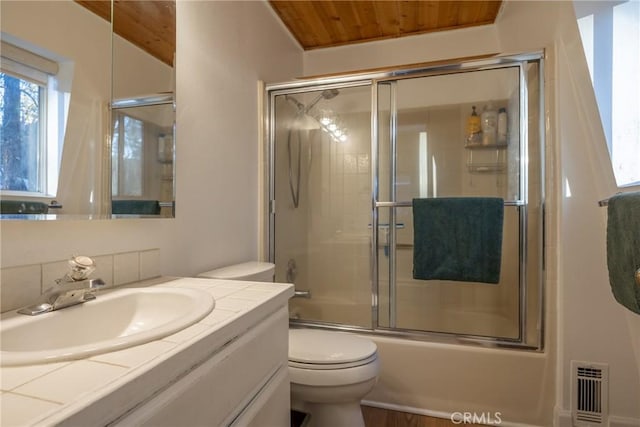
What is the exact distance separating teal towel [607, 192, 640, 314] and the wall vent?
3.00 ft

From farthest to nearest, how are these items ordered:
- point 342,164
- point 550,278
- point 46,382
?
point 342,164, point 550,278, point 46,382

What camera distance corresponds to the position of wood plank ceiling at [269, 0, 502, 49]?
2.07 metres

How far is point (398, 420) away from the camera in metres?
1.63

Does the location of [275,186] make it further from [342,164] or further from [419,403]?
[419,403]

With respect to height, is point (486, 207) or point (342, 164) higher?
point (342, 164)

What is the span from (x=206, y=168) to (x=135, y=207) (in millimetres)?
437

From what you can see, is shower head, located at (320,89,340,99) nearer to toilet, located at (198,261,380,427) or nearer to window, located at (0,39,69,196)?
toilet, located at (198,261,380,427)

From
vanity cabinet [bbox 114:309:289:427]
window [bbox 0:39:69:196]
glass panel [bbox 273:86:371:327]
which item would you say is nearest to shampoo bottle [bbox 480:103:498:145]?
glass panel [bbox 273:86:371:327]

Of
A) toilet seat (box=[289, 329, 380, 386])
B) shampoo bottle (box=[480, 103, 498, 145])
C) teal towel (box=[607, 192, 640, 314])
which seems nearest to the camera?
teal towel (box=[607, 192, 640, 314])

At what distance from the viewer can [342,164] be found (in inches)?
90.8

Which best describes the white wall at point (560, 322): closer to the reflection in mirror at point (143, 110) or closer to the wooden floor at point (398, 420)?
the wooden floor at point (398, 420)

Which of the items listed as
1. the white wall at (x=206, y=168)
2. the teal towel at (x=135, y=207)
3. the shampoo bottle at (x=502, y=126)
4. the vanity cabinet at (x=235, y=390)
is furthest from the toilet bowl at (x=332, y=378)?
the shampoo bottle at (x=502, y=126)

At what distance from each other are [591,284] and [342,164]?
1.51 metres

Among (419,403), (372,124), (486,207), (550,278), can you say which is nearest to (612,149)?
(486,207)
